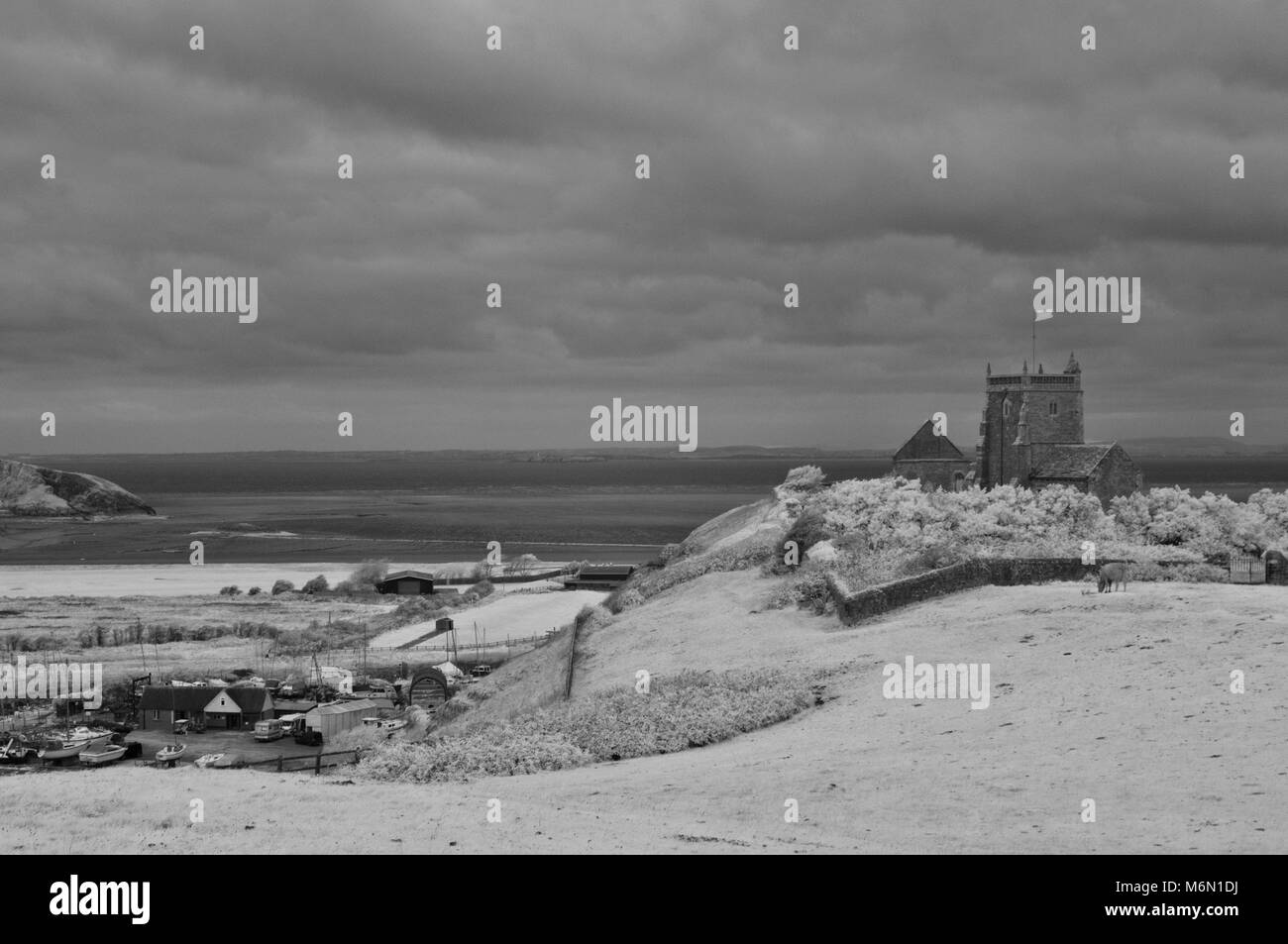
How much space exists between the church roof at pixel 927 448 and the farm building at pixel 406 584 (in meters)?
31.6

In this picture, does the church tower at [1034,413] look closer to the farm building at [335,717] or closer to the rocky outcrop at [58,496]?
the farm building at [335,717]

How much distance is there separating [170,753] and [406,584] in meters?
41.3

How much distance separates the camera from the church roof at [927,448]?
168ft

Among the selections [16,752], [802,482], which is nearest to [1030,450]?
[802,482]

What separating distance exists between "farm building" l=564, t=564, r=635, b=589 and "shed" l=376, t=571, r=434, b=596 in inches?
332

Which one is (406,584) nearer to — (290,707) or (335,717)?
(290,707)

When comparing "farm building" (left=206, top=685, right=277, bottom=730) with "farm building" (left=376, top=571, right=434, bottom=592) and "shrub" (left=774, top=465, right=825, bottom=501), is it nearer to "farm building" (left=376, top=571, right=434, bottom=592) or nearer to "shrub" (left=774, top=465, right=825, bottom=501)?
"shrub" (left=774, top=465, right=825, bottom=501)

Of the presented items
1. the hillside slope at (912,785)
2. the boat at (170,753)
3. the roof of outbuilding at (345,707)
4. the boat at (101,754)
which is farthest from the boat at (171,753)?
the hillside slope at (912,785)

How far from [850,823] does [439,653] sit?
117 ft

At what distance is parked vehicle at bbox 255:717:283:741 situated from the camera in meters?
32.0

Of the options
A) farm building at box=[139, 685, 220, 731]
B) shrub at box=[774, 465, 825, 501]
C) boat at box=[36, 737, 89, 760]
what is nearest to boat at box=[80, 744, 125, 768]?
boat at box=[36, 737, 89, 760]

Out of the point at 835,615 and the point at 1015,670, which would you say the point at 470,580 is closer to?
the point at 835,615

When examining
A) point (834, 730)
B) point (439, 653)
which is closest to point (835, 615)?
point (834, 730)

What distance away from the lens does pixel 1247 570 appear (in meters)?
25.7
